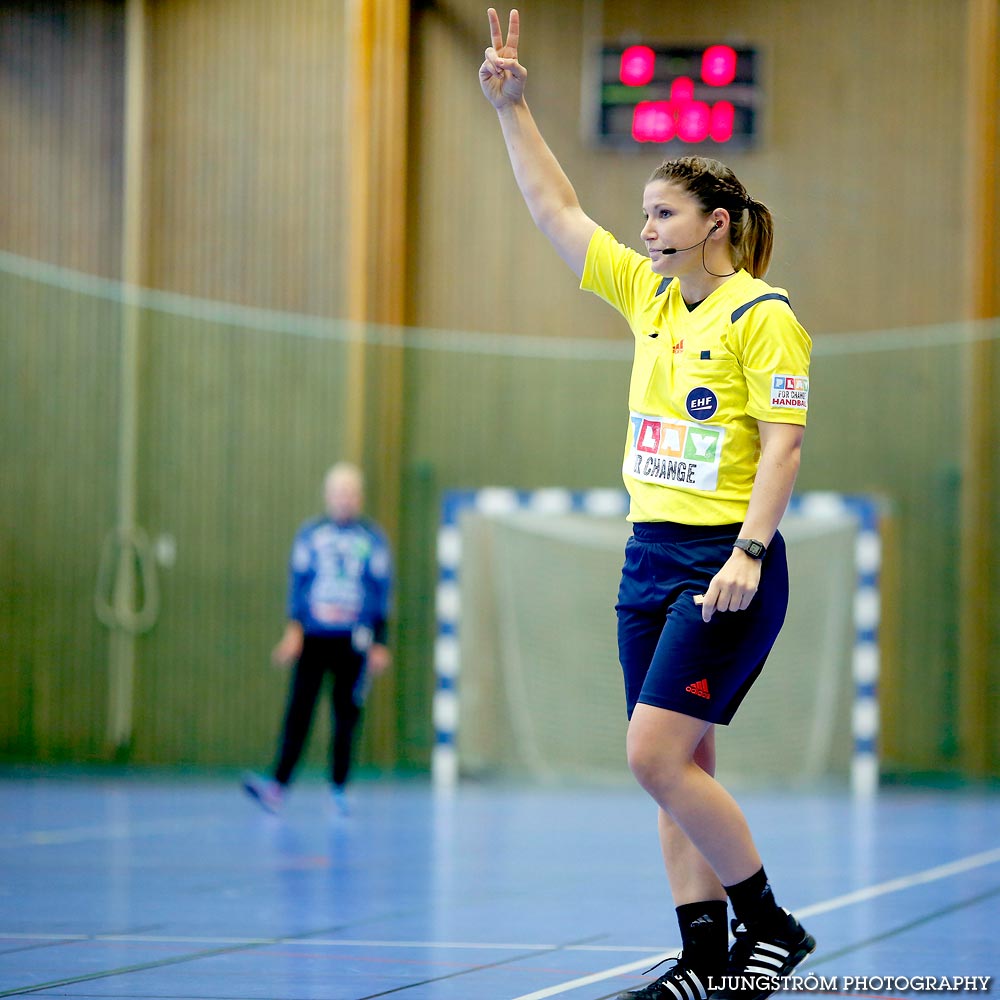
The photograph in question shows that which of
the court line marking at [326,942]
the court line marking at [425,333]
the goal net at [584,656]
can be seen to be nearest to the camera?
the court line marking at [326,942]

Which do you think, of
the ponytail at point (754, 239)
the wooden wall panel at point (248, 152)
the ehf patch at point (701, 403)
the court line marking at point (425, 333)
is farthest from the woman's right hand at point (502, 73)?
the wooden wall panel at point (248, 152)

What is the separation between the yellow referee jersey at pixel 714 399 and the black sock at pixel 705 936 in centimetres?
72

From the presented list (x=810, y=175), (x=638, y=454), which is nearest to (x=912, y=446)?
(x=810, y=175)

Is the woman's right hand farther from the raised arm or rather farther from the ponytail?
the ponytail

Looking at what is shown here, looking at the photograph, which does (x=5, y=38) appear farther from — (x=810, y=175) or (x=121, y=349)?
(x=810, y=175)

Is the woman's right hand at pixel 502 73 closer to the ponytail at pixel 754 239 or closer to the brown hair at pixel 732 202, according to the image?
the brown hair at pixel 732 202

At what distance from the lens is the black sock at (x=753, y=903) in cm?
278

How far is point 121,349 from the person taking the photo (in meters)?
9.77

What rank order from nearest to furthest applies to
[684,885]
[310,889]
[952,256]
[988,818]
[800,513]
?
[684,885] < [310,889] < [988,818] < [800,513] < [952,256]

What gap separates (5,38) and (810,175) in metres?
5.35

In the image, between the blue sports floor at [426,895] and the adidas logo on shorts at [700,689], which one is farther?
the blue sports floor at [426,895]

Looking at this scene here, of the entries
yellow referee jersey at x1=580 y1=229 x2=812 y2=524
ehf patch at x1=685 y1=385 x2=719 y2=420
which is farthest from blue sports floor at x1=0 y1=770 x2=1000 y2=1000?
ehf patch at x1=685 y1=385 x2=719 y2=420

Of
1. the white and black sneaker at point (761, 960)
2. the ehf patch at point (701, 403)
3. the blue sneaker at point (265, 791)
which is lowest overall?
the blue sneaker at point (265, 791)

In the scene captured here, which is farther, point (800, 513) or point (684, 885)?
point (800, 513)
